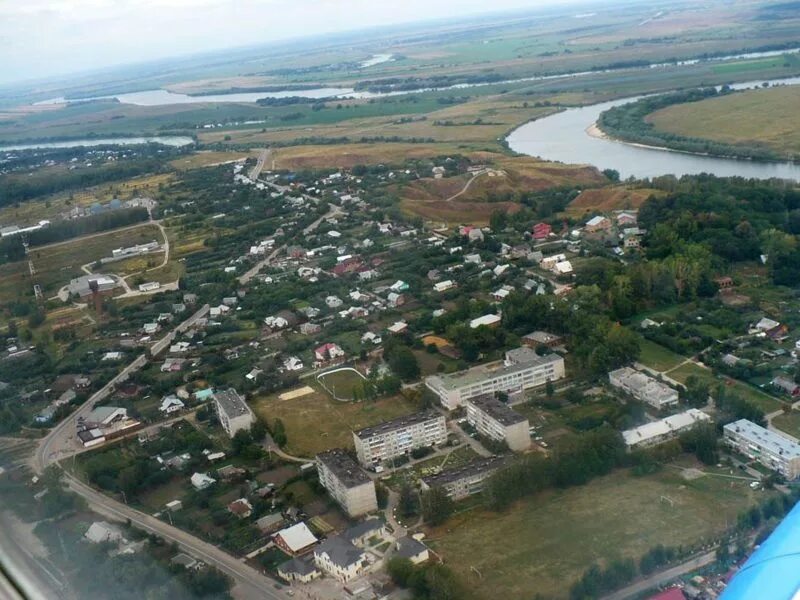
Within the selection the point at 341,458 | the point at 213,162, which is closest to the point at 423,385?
the point at 341,458

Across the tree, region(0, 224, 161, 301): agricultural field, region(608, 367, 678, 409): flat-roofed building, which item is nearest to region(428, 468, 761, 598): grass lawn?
the tree

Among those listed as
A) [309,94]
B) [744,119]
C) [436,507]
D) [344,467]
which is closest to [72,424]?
[344,467]

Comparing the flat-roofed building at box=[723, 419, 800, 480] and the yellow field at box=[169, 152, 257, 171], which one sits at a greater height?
the yellow field at box=[169, 152, 257, 171]

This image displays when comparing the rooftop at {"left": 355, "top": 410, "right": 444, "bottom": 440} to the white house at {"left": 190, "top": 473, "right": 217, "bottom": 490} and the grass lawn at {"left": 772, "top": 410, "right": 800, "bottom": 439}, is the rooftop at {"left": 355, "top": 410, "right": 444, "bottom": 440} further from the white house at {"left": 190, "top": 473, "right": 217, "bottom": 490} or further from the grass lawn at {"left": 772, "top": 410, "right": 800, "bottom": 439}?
the grass lawn at {"left": 772, "top": 410, "right": 800, "bottom": 439}

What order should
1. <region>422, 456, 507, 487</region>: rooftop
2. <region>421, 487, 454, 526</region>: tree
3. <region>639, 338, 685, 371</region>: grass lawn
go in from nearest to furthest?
1. <region>421, 487, 454, 526</region>: tree
2. <region>422, 456, 507, 487</region>: rooftop
3. <region>639, 338, 685, 371</region>: grass lawn

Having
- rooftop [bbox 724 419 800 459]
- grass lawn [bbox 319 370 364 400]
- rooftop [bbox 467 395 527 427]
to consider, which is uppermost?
rooftop [bbox 467 395 527 427]

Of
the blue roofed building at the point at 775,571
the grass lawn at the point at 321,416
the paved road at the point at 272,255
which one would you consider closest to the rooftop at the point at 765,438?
the grass lawn at the point at 321,416
